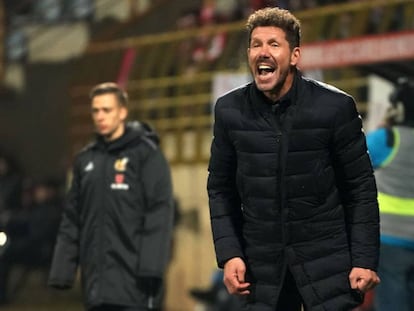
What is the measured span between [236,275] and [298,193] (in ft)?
1.39

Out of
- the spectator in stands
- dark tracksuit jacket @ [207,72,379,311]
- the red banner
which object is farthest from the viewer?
the red banner

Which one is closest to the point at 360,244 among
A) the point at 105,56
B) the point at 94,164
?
the point at 94,164

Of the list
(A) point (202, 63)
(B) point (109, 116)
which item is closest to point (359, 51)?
(A) point (202, 63)

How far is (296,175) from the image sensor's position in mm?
6559

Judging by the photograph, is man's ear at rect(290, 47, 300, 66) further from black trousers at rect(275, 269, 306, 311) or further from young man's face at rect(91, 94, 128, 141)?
young man's face at rect(91, 94, 128, 141)

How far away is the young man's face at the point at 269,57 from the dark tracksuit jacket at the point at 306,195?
0.13 metres

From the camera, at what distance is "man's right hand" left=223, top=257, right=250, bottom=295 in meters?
6.59

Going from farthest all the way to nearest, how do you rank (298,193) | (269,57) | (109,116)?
(109,116), (298,193), (269,57)

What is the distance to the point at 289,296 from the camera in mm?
6645

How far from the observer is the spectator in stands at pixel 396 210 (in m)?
8.80

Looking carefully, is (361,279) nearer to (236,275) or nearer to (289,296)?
(289,296)

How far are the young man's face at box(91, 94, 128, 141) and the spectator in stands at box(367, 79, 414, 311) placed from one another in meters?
1.49

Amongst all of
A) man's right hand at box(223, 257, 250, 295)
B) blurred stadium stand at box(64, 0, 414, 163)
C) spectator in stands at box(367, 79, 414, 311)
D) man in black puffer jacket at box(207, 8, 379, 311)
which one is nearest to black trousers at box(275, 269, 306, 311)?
man in black puffer jacket at box(207, 8, 379, 311)

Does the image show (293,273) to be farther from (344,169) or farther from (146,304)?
(146,304)
